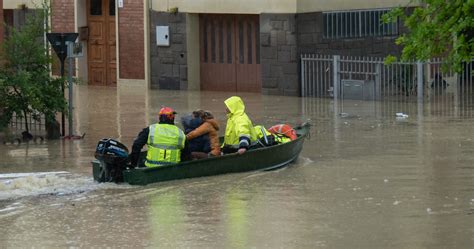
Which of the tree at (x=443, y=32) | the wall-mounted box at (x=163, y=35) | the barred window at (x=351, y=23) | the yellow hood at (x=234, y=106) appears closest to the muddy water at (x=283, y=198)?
the yellow hood at (x=234, y=106)

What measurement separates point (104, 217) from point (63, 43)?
879cm

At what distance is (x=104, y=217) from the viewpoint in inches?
642

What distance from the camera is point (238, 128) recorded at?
65.6ft

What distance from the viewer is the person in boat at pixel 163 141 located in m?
18.8

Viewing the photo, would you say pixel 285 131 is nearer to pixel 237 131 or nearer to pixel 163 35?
pixel 237 131

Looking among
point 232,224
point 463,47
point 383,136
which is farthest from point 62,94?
point 463,47

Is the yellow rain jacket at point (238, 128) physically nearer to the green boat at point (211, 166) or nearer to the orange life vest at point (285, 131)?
the green boat at point (211, 166)

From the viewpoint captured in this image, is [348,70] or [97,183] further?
[348,70]

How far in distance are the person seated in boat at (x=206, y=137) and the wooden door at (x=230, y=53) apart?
14221mm

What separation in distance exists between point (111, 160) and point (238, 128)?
2381 millimetres

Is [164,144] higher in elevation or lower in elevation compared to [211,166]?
higher

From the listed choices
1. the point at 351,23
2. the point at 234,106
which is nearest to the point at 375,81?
the point at 351,23

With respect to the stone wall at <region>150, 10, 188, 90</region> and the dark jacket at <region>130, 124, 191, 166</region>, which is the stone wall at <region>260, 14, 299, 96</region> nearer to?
the stone wall at <region>150, 10, 188, 90</region>

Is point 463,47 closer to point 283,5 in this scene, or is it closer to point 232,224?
point 232,224
